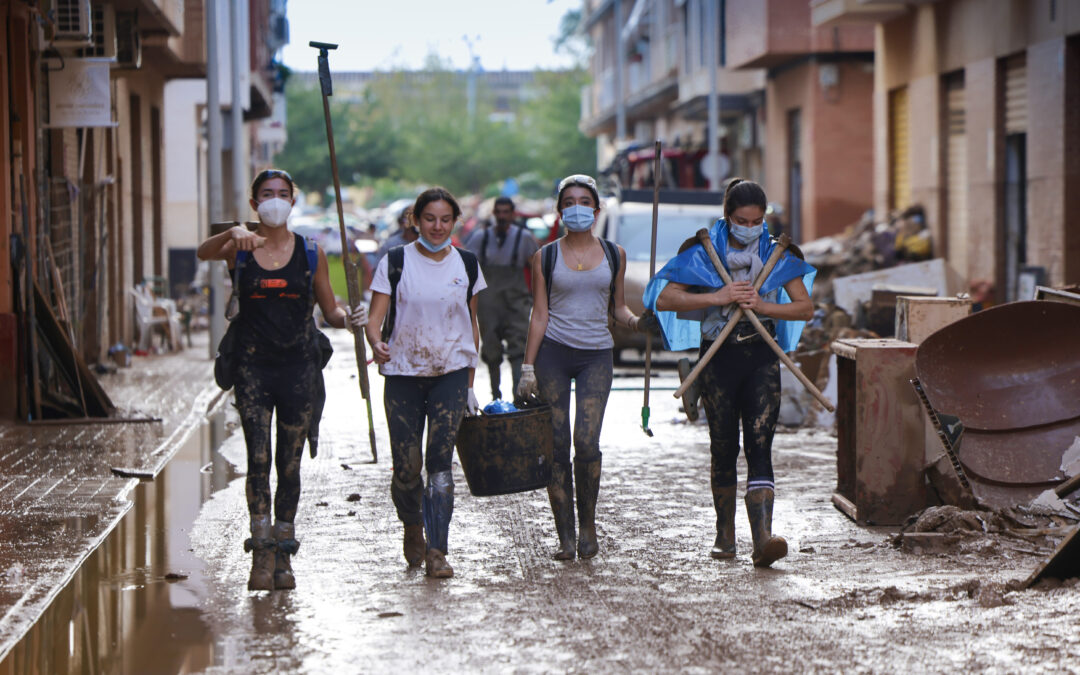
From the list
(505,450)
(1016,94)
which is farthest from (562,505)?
(1016,94)

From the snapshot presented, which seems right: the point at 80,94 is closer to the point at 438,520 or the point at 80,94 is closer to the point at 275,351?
the point at 275,351

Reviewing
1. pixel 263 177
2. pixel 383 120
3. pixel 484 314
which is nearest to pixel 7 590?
pixel 263 177

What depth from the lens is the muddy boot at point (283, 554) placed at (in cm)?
689

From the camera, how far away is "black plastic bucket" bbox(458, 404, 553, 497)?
291 inches

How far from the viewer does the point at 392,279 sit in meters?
7.30

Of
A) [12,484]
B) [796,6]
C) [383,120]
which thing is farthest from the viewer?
[383,120]

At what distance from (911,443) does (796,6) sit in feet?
73.8

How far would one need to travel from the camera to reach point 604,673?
5438 millimetres

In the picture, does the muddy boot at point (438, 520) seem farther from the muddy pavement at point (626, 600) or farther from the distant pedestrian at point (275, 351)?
the distant pedestrian at point (275, 351)

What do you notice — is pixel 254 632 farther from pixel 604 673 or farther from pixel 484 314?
pixel 484 314

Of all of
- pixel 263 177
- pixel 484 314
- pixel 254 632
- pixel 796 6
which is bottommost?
pixel 254 632

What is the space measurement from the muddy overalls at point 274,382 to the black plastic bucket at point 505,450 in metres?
0.80

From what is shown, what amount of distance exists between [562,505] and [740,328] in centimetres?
115

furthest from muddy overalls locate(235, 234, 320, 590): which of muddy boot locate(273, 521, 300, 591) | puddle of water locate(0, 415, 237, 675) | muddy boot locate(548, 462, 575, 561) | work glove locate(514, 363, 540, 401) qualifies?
muddy boot locate(548, 462, 575, 561)
